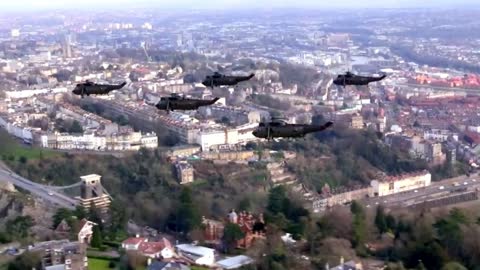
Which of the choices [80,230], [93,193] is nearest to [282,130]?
[80,230]

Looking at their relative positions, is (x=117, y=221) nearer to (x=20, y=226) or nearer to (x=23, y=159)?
(x=20, y=226)

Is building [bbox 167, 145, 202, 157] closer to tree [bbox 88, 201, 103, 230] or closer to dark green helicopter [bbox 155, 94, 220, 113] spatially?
tree [bbox 88, 201, 103, 230]

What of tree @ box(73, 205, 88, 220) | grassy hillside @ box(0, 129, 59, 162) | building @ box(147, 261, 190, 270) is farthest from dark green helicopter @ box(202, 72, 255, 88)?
grassy hillside @ box(0, 129, 59, 162)

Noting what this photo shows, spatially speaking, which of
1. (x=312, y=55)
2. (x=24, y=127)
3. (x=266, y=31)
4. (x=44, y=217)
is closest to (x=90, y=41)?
(x=266, y=31)

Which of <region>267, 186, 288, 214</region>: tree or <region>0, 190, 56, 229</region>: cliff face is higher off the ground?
<region>267, 186, 288, 214</region>: tree

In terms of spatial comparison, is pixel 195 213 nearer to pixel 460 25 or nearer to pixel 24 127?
pixel 24 127

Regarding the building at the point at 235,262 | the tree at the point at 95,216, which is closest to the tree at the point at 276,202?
the building at the point at 235,262
